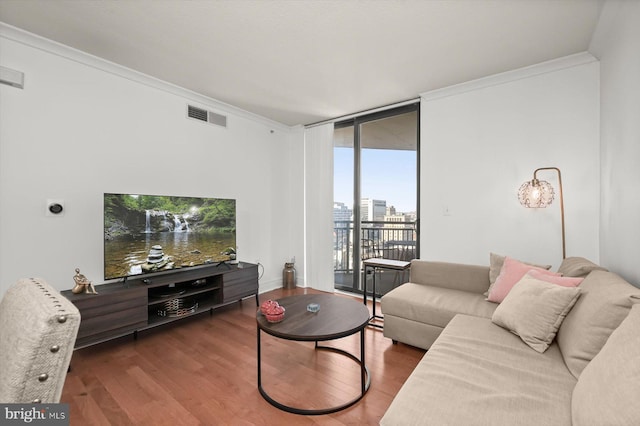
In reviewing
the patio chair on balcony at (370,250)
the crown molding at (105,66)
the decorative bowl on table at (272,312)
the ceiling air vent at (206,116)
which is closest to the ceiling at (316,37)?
the crown molding at (105,66)

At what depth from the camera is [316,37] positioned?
2.42 meters

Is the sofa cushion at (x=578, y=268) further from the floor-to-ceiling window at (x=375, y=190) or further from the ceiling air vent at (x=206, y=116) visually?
the ceiling air vent at (x=206, y=116)

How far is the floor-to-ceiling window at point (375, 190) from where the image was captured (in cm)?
407

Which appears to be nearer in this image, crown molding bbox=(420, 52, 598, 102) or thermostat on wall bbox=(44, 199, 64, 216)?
thermostat on wall bbox=(44, 199, 64, 216)

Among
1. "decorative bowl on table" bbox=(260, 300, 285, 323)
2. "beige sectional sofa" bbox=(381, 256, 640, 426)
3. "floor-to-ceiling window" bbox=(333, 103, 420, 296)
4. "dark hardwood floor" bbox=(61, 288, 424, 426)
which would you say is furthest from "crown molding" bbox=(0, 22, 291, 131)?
"beige sectional sofa" bbox=(381, 256, 640, 426)

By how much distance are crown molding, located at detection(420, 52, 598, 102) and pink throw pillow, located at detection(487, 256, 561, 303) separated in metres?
1.93

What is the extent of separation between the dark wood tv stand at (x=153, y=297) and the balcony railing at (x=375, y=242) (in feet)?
5.23

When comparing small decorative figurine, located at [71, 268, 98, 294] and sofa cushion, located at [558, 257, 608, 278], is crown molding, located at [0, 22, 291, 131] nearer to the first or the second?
small decorative figurine, located at [71, 268, 98, 294]

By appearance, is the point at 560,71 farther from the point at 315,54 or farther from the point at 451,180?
the point at 315,54

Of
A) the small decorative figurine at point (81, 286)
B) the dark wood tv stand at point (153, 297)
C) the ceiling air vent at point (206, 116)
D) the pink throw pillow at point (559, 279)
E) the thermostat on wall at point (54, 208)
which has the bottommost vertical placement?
the dark wood tv stand at point (153, 297)

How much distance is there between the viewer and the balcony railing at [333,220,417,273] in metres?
4.34

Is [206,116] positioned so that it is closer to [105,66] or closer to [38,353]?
[105,66]

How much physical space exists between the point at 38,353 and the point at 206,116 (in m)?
Answer: 3.63

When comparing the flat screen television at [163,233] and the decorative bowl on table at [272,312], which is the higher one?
the flat screen television at [163,233]
